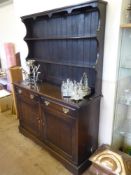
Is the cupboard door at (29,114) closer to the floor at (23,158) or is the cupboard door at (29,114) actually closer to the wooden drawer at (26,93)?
the wooden drawer at (26,93)

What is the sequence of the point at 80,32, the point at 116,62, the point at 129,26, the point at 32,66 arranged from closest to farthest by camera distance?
the point at 129,26
the point at 116,62
the point at 80,32
the point at 32,66

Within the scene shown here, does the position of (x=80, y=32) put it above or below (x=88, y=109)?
above

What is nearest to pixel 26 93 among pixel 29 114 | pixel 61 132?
pixel 29 114

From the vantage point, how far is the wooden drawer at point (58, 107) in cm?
164

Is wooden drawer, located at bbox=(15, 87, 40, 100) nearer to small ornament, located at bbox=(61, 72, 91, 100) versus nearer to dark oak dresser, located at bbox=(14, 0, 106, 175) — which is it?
dark oak dresser, located at bbox=(14, 0, 106, 175)

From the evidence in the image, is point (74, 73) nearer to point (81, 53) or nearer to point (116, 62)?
point (81, 53)

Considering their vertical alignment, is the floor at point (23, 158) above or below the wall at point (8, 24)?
below

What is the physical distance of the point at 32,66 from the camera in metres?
2.43

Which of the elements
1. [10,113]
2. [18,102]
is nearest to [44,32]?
[18,102]

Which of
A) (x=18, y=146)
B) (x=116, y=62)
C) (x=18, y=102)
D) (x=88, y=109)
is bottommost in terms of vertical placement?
(x=18, y=146)

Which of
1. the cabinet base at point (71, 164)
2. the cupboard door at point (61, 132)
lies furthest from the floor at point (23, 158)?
the cupboard door at point (61, 132)

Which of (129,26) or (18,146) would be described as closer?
(129,26)

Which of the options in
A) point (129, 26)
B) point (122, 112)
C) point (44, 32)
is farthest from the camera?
point (44, 32)

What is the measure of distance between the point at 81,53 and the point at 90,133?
0.97 meters
